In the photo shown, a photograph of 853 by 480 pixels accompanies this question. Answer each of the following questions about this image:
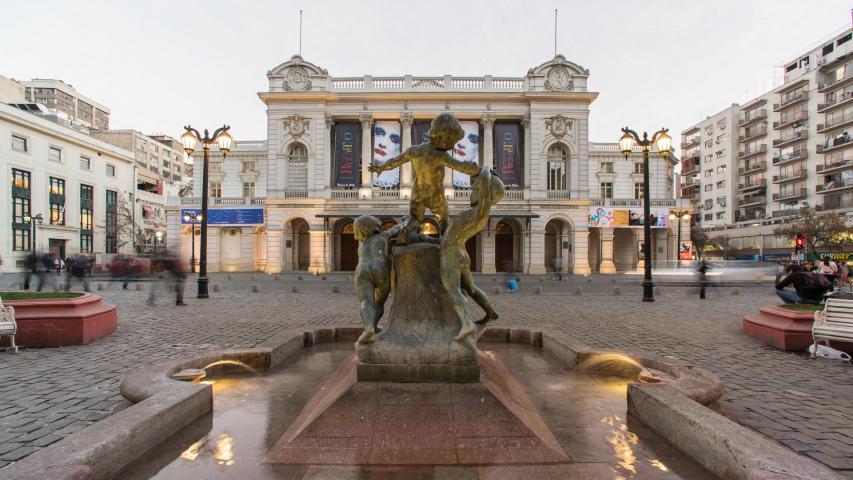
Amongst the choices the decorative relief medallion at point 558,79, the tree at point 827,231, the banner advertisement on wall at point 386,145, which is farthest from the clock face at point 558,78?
the tree at point 827,231

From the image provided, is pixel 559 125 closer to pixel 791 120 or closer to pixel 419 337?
pixel 419 337

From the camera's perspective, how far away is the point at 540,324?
9188 mm

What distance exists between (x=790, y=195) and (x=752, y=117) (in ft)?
46.4

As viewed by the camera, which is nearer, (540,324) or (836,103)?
(540,324)

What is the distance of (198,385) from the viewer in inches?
146

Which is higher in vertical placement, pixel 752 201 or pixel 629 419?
pixel 752 201

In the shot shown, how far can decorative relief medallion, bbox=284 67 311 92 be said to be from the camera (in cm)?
3300

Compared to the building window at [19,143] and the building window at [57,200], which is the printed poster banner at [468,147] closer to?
the building window at [19,143]

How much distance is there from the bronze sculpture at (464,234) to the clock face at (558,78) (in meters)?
32.7

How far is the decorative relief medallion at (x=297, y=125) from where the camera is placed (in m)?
33.0

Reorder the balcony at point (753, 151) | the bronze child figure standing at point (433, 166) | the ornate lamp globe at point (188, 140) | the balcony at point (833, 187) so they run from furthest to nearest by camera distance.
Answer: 1. the balcony at point (753, 151)
2. the balcony at point (833, 187)
3. the ornate lamp globe at point (188, 140)
4. the bronze child figure standing at point (433, 166)

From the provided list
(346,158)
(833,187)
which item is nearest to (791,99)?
(833,187)

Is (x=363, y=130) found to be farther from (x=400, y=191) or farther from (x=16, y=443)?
(x=16, y=443)

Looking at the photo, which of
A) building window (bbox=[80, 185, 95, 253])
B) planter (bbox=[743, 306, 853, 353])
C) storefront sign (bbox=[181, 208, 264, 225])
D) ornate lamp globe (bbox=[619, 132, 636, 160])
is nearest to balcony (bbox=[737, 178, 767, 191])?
ornate lamp globe (bbox=[619, 132, 636, 160])
